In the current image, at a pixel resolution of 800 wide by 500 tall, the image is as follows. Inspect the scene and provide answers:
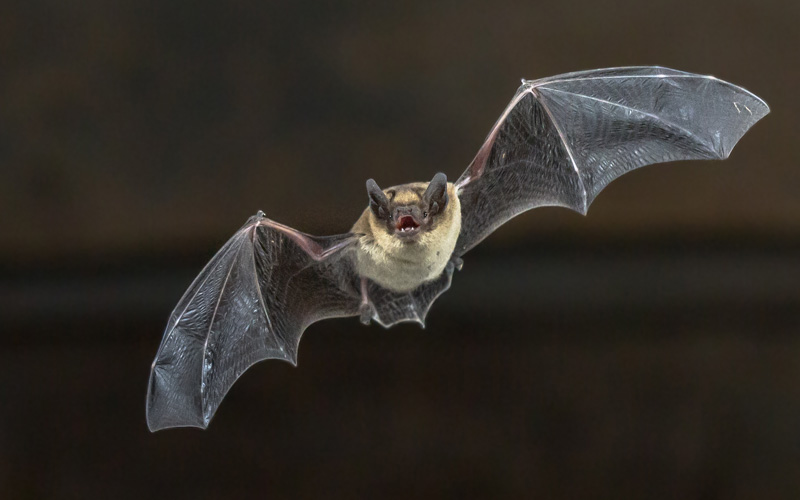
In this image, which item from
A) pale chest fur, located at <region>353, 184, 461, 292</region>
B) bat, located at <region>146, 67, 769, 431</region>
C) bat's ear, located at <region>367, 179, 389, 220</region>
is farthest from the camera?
bat, located at <region>146, 67, 769, 431</region>

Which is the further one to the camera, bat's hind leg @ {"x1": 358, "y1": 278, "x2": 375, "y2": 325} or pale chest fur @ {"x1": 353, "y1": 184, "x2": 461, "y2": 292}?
bat's hind leg @ {"x1": 358, "y1": 278, "x2": 375, "y2": 325}

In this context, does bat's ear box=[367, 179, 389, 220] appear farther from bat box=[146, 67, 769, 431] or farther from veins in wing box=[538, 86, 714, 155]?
veins in wing box=[538, 86, 714, 155]

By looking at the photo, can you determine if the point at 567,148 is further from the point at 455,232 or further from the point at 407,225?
the point at 407,225

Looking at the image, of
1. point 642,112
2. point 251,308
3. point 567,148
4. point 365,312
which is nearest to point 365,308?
point 365,312

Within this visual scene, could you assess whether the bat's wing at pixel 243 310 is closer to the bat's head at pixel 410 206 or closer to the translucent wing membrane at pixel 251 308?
the translucent wing membrane at pixel 251 308

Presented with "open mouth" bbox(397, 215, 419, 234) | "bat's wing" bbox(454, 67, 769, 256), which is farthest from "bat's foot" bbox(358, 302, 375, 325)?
"open mouth" bbox(397, 215, 419, 234)

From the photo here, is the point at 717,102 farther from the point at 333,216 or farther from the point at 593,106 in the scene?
the point at 333,216
